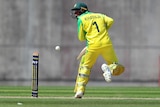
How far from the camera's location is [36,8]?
24.8 m

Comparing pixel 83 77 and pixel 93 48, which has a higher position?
pixel 93 48

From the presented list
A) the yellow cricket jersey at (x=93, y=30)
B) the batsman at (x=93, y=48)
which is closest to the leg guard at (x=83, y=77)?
the batsman at (x=93, y=48)

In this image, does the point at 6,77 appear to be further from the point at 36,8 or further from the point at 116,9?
the point at 116,9

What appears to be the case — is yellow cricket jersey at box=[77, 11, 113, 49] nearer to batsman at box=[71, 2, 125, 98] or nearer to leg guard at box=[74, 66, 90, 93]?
batsman at box=[71, 2, 125, 98]

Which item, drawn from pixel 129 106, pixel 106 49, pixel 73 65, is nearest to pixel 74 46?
pixel 73 65

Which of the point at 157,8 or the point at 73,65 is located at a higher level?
the point at 157,8

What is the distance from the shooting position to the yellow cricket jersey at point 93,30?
1416 centimetres

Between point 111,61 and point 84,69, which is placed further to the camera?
point 111,61

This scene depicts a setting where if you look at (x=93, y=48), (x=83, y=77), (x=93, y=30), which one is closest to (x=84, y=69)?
(x=83, y=77)

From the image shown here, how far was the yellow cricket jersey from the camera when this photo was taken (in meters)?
14.2

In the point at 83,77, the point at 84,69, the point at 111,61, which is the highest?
the point at 111,61

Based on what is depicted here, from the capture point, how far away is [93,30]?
14242 millimetres

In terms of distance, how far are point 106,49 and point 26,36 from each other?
10667 mm

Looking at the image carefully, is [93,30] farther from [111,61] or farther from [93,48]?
[111,61]
